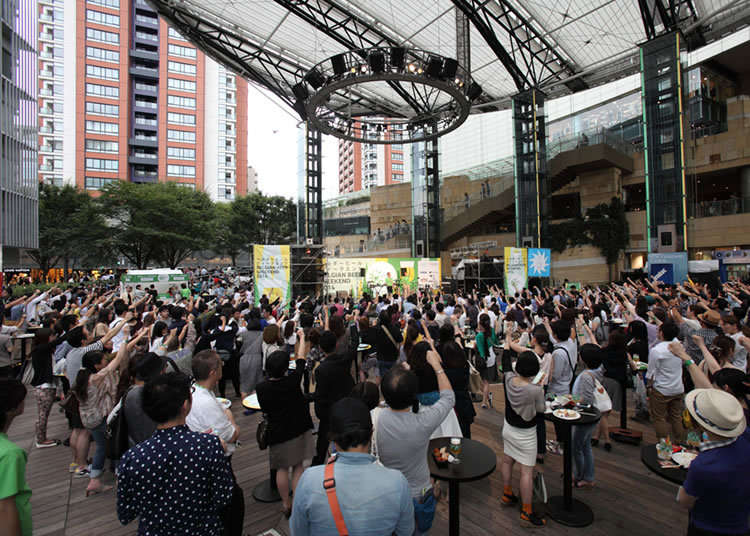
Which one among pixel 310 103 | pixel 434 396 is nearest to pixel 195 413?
pixel 434 396

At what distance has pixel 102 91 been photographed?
1571 inches

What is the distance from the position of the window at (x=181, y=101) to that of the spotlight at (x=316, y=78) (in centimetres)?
4112

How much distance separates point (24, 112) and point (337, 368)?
18.2 meters

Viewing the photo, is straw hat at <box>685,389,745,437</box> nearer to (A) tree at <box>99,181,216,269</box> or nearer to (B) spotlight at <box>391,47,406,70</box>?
(B) spotlight at <box>391,47,406,70</box>

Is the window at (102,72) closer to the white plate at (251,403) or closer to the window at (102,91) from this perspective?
the window at (102,91)

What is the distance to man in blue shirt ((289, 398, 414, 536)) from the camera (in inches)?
55.2

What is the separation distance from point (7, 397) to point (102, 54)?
5372 cm

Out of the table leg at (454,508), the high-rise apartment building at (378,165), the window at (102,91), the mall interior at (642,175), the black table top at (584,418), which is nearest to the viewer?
the table leg at (454,508)

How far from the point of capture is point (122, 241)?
21.6 m

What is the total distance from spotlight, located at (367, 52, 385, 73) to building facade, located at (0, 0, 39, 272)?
12.5 metres

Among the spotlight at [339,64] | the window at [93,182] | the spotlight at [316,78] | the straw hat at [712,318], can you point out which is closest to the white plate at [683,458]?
the straw hat at [712,318]

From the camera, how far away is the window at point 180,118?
1710 inches

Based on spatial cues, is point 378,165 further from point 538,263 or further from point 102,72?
point 538,263

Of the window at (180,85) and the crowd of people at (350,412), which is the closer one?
the crowd of people at (350,412)
